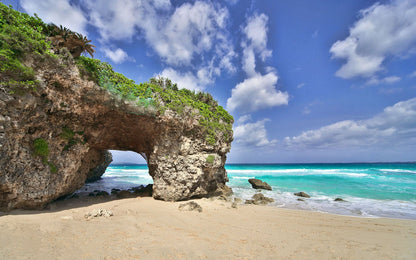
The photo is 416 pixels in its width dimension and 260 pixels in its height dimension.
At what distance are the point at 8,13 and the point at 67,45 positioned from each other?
1.92 metres

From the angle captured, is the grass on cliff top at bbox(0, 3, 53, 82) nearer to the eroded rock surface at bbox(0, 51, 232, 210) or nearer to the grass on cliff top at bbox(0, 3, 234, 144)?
the grass on cliff top at bbox(0, 3, 234, 144)

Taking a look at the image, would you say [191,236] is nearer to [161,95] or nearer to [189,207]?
[189,207]

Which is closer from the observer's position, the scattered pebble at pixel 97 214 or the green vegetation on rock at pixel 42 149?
the scattered pebble at pixel 97 214

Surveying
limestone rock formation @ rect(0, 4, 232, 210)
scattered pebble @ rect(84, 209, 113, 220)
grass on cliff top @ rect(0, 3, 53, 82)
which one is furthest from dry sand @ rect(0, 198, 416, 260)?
grass on cliff top @ rect(0, 3, 53, 82)

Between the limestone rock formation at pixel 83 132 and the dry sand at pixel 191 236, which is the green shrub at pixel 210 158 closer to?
the limestone rock formation at pixel 83 132

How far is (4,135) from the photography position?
602 cm

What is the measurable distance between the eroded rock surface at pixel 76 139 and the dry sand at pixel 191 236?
1.47m

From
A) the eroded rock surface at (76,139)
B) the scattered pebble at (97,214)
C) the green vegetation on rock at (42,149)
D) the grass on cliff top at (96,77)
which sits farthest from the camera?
the green vegetation on rock at (42,149)

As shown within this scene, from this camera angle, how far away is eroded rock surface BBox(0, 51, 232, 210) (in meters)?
6.46

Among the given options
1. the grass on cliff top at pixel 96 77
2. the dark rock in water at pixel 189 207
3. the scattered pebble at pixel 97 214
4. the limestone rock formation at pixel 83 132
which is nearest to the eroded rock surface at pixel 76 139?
the limestone rock formation at pixel 83 132

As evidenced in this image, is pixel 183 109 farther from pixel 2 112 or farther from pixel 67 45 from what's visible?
pixel 2 112

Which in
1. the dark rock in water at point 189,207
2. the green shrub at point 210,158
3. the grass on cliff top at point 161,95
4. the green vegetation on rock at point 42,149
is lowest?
the dark rock in water at point 189,207

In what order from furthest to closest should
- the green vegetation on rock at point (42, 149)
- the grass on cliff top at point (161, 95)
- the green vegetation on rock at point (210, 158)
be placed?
the green vegetation on rock at point (210, 158) < the grass on cliff top at point (161, 95) < the green vegetation on rock at point (42, 149)

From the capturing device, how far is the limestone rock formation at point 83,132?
6.48 meters
